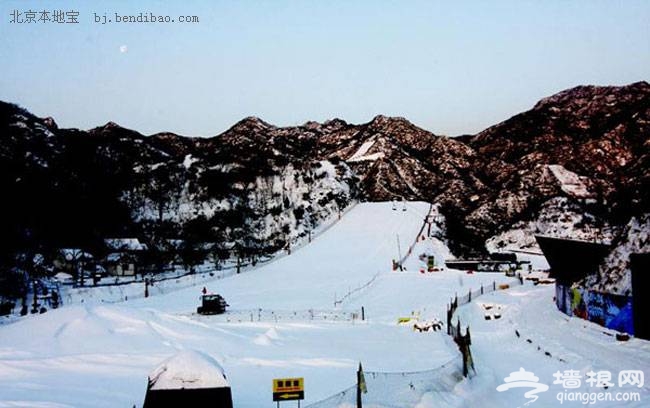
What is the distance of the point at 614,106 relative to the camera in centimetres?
17238

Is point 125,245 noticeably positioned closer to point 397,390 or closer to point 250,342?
point 250,342

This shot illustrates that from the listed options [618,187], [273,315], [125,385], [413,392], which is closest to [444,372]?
[413,392]

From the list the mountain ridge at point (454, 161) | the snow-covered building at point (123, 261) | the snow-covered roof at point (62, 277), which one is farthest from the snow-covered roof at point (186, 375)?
the snow-covered building at point (123, 261)

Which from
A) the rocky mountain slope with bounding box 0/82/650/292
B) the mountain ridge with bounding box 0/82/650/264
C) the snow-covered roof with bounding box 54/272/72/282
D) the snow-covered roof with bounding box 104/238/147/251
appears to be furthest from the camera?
the mountain ridge with bounding box 0/82/650/264

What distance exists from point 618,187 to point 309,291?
302 feet

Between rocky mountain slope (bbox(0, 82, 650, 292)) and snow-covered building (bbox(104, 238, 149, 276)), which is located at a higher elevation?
rocky mountain slope (bbox(0, 82, 650, 292))

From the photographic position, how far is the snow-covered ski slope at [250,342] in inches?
658

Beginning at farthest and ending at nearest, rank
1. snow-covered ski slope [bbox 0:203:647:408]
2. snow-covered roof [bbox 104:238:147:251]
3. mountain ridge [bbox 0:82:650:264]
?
mountain ridge [bbox 0:82:650:264], snow-covered roof [bbox 104:238:147:251], snow-covered ski slope [bbox 0:203:647:408]

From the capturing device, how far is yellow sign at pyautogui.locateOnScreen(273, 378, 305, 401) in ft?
43.8

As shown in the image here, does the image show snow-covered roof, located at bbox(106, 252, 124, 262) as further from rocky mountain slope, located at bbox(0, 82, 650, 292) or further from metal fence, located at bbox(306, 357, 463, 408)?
metal fence, located at bbox(306, 357, 463, 408)

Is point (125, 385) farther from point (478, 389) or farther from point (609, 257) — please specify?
point (609, 257)

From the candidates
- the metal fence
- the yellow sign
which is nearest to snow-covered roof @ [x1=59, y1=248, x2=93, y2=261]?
the metal fence

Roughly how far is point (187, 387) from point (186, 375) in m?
0.27

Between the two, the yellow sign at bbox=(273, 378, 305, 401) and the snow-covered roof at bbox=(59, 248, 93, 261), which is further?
the snow-covered roof at bbox=(59, 248, 93, 261)
